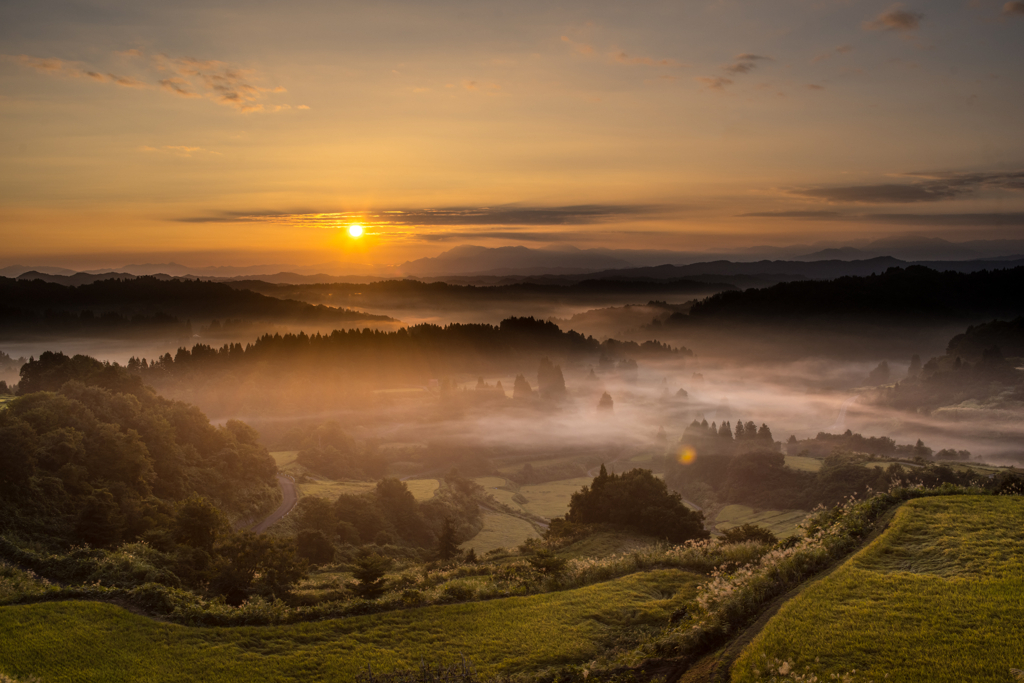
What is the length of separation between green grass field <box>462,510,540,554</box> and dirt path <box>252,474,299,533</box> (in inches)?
1176

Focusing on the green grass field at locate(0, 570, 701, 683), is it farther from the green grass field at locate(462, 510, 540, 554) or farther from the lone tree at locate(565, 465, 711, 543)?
the green grass field at locate(462, 510, 540, 554)

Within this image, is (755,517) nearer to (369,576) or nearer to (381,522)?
(381,522)

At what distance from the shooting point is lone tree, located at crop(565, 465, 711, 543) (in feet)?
189

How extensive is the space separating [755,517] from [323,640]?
173135mm

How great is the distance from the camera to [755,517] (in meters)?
176

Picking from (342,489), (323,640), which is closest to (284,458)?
(342,489)

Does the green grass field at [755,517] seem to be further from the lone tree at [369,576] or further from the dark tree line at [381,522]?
the lone tree at [369,576]

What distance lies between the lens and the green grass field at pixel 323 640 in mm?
22500

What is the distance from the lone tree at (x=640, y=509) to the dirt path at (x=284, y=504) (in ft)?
148

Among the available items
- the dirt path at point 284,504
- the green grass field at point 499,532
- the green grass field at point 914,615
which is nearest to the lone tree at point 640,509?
the green grass field at point 914,615

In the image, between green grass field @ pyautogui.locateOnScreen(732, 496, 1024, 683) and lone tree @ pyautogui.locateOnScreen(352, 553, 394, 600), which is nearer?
green grass field @ pyautogui.locateOnScreen(732, 496, 1024, 683)

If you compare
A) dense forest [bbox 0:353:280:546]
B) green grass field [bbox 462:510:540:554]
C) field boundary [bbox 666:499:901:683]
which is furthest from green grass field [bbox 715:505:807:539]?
field boundary [bbox 666:499:901:683]

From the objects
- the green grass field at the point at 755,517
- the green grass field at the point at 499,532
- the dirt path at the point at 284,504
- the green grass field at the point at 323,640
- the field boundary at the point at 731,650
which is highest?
the field boundary at the point at 731,650

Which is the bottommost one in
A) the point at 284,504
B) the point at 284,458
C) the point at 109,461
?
the point at 284,458
